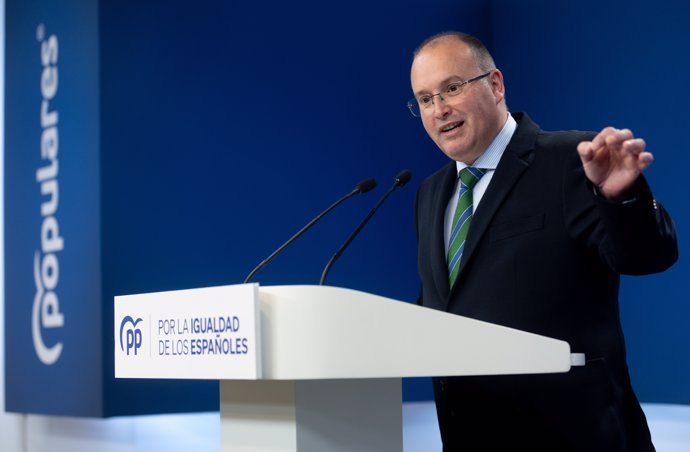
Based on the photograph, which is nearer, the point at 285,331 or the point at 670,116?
the point at 285,331

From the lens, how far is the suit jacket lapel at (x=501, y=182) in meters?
1.84

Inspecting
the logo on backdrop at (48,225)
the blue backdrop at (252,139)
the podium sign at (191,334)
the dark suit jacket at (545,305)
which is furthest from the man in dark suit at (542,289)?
the logo on backdrop at (48,225)

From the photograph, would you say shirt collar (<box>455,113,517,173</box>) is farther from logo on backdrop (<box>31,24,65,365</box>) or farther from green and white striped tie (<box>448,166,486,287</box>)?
logo on backdrop (<box>31,24,65,365</box>)

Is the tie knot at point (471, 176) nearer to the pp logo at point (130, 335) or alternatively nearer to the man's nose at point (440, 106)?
the man's nose at point (440, 106)

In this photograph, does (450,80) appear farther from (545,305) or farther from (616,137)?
(616,137)

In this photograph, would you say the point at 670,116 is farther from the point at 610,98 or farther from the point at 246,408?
the point at 246,408

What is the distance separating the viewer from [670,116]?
11.9ft

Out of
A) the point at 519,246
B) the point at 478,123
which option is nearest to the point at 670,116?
the point at 478,123

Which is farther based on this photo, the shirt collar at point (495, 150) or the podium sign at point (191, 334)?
the shirt collar at point (495, 150)

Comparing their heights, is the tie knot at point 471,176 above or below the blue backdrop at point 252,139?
below

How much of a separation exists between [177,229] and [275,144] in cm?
59

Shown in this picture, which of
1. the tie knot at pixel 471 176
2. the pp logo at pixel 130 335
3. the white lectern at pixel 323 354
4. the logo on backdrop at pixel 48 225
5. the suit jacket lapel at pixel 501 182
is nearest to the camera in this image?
the white lectern at pixel 323 354

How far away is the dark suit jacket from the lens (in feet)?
5.62

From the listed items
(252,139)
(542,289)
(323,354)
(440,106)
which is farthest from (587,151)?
(252,139)
